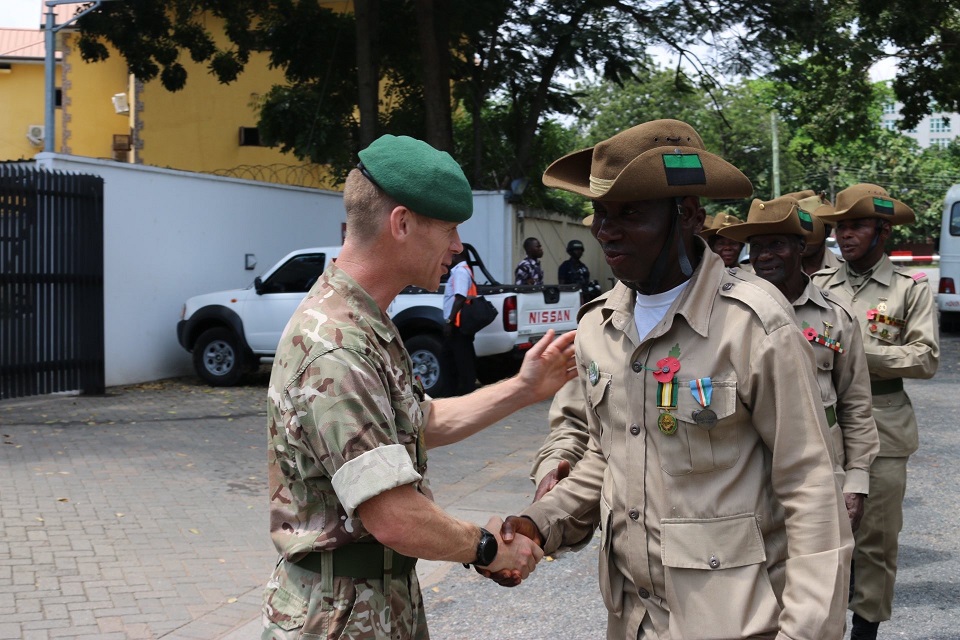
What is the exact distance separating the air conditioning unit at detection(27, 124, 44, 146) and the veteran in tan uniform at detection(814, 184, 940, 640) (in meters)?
33.7

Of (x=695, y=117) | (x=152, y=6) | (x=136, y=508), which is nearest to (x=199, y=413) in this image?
(x=136, y=508)

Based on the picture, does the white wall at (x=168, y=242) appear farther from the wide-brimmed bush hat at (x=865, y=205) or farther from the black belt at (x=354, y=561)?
the black belt at (x=354, y=561)

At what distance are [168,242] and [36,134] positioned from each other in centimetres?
2298

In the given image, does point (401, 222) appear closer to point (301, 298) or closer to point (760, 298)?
point (760, 298)

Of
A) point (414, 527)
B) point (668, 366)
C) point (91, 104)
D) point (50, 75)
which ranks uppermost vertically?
point (91, 104)

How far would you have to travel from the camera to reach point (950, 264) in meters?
24.4

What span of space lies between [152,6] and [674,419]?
17.4m

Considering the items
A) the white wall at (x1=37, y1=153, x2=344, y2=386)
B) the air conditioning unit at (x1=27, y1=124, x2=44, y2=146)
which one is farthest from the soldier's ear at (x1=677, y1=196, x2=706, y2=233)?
the air conditioning unit at (x1=27, y1=124, x2=44, y2=146)

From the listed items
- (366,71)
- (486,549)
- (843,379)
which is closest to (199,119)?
(366,71)

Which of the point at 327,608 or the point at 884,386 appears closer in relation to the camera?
the point at 327,608

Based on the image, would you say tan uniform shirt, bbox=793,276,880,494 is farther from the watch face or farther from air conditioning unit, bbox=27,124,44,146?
air conditioning unit, bbox=27,124,44,146

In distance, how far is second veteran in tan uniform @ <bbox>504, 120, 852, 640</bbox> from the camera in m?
2.36

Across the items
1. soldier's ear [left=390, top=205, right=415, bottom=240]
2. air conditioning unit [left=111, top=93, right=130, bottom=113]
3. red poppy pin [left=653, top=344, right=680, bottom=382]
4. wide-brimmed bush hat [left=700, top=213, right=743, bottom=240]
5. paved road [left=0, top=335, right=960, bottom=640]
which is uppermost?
air conditioning unit [left=111, top=93, right=130, bottom=113]

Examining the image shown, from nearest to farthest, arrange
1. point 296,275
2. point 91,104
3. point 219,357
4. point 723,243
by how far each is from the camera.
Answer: point 723,243 < point 296,275 < point 219,357 < point 91,104
